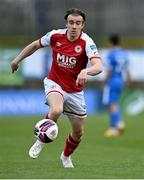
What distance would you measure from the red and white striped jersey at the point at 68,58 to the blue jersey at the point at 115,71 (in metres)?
8.71

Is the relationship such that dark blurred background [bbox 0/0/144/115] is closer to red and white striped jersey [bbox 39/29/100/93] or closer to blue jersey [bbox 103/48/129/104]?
blue jersey [bbox 103/48/129/104]

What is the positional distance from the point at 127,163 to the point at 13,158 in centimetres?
222

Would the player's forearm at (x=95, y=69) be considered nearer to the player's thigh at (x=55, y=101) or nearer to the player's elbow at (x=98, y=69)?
the player's elbow at (x=98, y=69)

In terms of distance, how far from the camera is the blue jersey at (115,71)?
20578 millimetres

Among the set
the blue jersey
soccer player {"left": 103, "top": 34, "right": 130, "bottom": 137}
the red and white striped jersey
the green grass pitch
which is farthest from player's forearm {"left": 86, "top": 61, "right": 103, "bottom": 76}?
the blue jersey

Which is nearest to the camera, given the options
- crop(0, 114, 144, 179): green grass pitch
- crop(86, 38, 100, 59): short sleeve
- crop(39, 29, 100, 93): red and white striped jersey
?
crop(0, 114, 144, 179): green grass pitch

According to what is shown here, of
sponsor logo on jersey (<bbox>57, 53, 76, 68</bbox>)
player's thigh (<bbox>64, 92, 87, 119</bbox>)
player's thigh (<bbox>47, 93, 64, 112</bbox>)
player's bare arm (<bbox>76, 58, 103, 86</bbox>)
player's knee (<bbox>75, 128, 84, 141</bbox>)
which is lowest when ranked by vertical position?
player's knee (<bbox>75, 128, 84, 141</bbox>)

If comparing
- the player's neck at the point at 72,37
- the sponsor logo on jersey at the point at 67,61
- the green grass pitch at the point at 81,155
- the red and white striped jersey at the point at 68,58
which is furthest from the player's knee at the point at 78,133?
the player's neck at the point at 72,37

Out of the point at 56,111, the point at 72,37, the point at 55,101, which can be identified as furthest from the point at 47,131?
the point at 72,37

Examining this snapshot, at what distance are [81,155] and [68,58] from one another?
337 cm

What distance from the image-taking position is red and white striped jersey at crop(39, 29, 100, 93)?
1170 centimetres

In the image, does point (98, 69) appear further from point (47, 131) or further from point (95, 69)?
point (47, 131)

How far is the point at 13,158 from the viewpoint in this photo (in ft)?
45.2

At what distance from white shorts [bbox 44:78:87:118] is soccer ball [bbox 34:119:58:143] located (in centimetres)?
68
